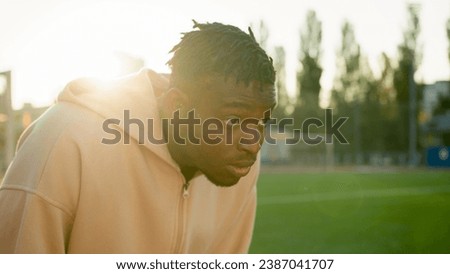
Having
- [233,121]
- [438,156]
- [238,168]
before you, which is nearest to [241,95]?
[233,121]

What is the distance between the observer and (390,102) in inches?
764

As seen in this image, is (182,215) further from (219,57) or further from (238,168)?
(219,57)

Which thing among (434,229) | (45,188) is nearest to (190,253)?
(45,188)

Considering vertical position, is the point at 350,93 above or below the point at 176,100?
below

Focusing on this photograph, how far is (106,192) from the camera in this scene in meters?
1.30

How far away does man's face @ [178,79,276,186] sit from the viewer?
1280 millimetres

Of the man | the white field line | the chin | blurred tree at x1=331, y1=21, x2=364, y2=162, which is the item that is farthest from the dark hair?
blurred tree at x1=331, y1=21, x2=364, y2=162

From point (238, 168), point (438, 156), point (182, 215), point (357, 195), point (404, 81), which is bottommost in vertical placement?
point (438, 156)

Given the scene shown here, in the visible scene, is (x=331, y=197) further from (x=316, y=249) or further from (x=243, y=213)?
(x=243, y=213)

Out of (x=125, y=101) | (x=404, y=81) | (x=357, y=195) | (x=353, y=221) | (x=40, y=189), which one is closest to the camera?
(x=40, y=189)

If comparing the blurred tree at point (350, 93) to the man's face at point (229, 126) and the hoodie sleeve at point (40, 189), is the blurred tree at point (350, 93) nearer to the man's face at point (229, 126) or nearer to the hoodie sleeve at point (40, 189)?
the man's face at point (229, 126)

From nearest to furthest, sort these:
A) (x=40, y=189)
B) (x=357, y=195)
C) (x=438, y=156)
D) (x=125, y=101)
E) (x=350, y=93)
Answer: (x=40, y=189)
(x=125, y=101)
(x=357, y=195)
(x=438, y=156)
(x=350, y=93)

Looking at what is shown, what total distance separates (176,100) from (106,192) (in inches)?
10.4
